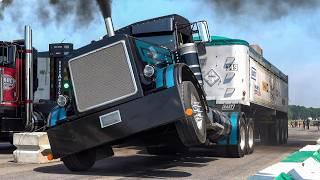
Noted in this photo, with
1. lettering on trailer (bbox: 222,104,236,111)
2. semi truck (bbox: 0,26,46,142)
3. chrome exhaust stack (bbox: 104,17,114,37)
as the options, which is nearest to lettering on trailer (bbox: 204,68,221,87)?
lettering on trailer (bbox: 222,104,236,111)

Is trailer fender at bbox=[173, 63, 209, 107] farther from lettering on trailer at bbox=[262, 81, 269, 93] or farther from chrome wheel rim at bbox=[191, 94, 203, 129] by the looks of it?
lettering on trailer at bbox=[262, 81, 269, 93]

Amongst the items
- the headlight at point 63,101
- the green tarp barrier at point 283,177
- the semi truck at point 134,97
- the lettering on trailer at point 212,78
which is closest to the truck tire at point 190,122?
the semi truck at point 134,97

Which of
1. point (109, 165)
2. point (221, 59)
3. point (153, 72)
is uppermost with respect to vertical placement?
point (221, 59)

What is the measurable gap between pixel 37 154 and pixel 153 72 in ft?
15.5

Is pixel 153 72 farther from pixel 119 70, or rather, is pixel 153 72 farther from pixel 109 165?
pixel 109 165

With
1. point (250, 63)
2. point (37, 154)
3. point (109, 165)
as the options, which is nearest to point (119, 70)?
point (109, 165)

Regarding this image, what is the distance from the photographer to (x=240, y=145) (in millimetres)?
13875

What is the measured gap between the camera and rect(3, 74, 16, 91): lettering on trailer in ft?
46.4

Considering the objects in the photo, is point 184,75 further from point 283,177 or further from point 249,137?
point 249,137

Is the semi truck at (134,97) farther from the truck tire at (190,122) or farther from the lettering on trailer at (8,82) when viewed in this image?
the lettering on trailer at (8,82)

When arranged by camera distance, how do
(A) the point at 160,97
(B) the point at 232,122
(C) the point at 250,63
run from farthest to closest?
(C) the point at 250,63 < (B) the point at 232,122 < (A) the point at 160,97

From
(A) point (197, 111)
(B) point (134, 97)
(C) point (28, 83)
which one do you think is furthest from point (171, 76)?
(C) point (28, 83)

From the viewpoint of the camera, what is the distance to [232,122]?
1348cm

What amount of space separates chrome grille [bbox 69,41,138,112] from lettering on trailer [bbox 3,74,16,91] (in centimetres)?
556
